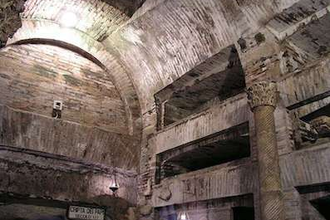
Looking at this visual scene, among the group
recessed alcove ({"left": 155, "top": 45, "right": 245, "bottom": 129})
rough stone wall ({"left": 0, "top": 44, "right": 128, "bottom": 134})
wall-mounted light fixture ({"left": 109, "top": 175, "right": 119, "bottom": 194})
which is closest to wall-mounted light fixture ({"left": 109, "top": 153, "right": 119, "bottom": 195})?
wall-mounted light fixture ({"left": 109, "top": 175, "right": 119, "bottom": 194})

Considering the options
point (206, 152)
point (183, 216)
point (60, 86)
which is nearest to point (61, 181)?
point (60, 86)

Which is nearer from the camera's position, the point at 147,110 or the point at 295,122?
the point at 295,122

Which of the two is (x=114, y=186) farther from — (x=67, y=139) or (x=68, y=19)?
(x=68, y=19)

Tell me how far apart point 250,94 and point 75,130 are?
368 centimetres

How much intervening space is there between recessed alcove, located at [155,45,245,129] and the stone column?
1.48 metres

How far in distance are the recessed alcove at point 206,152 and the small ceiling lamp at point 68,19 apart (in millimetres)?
3296

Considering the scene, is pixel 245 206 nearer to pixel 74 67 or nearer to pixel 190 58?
pixel 190 58

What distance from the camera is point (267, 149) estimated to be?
213 inches

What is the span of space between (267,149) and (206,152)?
2.31 meters

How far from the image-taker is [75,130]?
784 centimetres

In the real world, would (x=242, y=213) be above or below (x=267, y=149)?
below

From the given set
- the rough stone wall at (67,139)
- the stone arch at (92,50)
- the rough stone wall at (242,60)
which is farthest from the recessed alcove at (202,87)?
the rough stone wall at (67,139)

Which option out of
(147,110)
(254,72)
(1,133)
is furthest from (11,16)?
(147,110)

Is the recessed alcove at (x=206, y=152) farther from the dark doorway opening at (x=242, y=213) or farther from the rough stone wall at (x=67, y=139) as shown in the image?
the dark doorway opening at (x=242, y=213)
